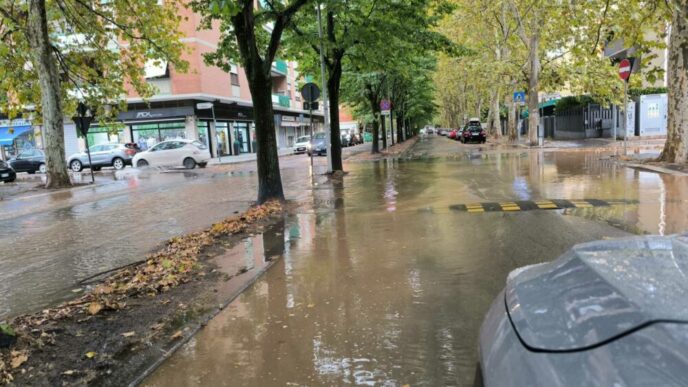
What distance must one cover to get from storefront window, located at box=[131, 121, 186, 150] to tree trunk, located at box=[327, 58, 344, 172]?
23393 millimetres

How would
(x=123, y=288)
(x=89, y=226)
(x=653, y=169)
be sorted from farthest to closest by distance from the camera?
(x=653, y=169)
(x=89, y=226)
(x=123, y=288)

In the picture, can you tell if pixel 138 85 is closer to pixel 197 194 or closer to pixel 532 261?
pixel 197 194

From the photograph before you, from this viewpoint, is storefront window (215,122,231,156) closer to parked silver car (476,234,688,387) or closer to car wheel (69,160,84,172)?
car wheel (69,160,84,172)

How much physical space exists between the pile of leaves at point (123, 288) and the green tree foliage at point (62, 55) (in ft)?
44.2

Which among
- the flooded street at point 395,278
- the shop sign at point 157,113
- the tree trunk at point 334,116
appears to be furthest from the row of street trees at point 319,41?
the shop sign at point 157,113

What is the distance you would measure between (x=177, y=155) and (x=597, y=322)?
2993cm

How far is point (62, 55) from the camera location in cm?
2112

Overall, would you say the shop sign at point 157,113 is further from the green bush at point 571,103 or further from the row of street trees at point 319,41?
the green bush at point 571,103

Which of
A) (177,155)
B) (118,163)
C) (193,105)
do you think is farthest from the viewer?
(193,105)

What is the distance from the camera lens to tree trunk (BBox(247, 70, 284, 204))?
1124cm

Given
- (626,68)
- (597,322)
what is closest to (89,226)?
(597,322)

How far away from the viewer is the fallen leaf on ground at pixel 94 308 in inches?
186

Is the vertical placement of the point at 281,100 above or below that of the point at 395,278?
above

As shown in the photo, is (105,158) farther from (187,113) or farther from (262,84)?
(262,84)
